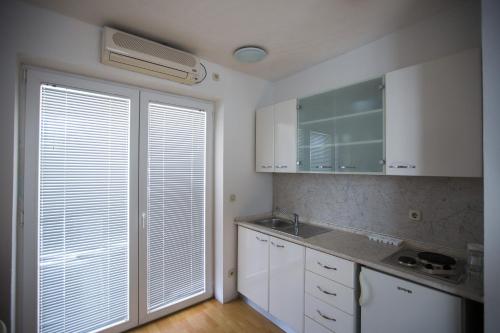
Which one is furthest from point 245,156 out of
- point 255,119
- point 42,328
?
point 42,328

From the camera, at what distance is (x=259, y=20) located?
5.83ft

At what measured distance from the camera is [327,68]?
2451mm

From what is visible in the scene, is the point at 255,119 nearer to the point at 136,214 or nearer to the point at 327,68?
the point at 327,68

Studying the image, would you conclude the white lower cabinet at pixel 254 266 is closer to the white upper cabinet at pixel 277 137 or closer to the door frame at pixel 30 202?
the white upper cabinet at pixel 277 137

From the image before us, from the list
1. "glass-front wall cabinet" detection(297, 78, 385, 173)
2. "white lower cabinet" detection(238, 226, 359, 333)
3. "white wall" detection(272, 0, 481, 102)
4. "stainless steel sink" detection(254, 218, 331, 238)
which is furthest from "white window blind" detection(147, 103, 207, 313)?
"white wall" detection(272, 0, 481, 102)

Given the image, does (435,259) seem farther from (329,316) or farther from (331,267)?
(329,316)

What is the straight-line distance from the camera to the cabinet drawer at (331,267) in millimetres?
1639

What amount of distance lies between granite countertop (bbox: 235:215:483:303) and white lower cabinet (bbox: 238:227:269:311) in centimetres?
12

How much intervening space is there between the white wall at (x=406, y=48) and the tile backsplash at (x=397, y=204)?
→ 94 cm

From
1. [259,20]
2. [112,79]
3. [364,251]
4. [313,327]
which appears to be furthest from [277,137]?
[313,327]

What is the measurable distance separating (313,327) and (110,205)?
199 cm

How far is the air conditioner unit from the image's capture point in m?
1.77

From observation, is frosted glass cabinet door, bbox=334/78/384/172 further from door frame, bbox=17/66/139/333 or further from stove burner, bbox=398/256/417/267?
door frame, bbox=17/66/139/333

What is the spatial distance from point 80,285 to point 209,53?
2.36 meters
